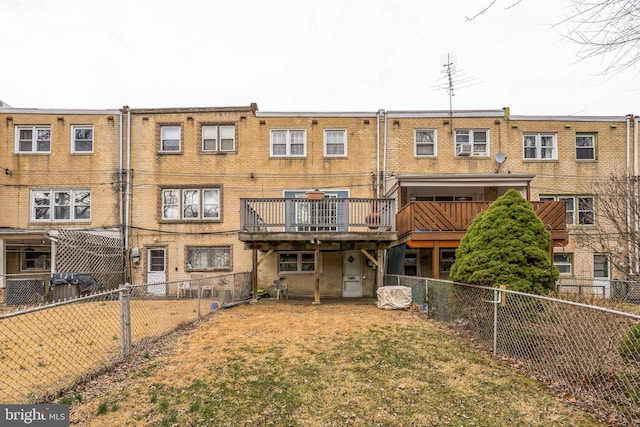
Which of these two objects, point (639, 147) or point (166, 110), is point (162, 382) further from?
point (639, 147)

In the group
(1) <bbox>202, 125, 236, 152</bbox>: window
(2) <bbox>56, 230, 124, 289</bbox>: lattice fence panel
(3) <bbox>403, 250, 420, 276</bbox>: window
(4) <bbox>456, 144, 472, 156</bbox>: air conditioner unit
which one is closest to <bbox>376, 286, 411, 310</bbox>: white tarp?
(3) <bbox>403, 250, 420, 276</bbox>: window

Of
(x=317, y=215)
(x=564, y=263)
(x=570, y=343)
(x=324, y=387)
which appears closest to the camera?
(x=324, y=387)

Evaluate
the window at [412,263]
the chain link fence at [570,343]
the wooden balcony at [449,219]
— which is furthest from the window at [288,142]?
the chain link fence at [570,343]

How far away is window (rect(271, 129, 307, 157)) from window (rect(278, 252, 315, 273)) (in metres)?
4.27

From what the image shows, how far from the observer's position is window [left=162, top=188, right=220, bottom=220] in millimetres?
15461

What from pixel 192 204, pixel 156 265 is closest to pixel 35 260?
pixel 156 265

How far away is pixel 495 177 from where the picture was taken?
40.8ft

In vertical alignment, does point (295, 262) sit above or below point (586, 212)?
below

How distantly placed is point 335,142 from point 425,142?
3854mm

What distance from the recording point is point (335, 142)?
616 inches

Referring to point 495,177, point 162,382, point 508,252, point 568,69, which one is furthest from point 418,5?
point 495,177

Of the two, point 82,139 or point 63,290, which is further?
point 82,139

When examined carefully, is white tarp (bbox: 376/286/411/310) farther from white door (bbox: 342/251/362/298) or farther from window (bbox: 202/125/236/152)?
window (bbox: 202/125/236/152)

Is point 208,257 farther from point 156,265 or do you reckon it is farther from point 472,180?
point 472,180
